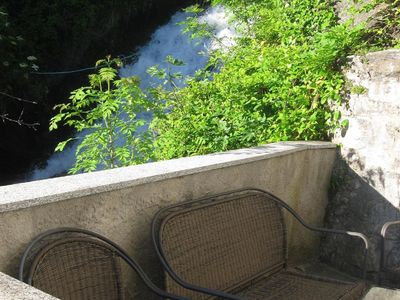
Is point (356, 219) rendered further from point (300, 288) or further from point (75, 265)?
point (75, 265)

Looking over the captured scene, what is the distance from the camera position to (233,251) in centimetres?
288

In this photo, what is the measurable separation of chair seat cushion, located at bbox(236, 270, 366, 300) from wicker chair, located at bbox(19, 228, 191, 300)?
0.81 meters

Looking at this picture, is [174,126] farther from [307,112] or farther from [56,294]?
[56,294]

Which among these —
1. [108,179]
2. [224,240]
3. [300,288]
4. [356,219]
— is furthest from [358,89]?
[108,179]

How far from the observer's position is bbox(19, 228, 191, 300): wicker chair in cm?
204

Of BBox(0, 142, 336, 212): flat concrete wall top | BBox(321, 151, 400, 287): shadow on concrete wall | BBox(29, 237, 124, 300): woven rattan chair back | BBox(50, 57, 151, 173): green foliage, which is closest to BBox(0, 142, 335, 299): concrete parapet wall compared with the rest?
BBox(0, 142, 336, 212): flat concrete wall top

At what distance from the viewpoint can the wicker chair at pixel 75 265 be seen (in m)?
2.04

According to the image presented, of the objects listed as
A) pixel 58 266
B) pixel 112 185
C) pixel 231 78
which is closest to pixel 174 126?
pixel 231 78

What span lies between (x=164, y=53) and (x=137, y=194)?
36.5 feet

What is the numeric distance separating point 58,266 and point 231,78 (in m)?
3.31

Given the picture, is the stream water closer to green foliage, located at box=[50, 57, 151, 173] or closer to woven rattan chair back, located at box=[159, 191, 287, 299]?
green foliage, located at box=[50, 57, 151, 173]

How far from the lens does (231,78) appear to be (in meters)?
5.11

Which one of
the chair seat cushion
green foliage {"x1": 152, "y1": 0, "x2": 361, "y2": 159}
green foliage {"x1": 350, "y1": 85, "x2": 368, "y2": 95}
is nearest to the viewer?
the chair seat cushion

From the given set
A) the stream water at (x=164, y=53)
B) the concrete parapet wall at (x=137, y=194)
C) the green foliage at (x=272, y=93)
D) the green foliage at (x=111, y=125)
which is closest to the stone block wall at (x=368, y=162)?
the green foliage at (x=272, y=93)
